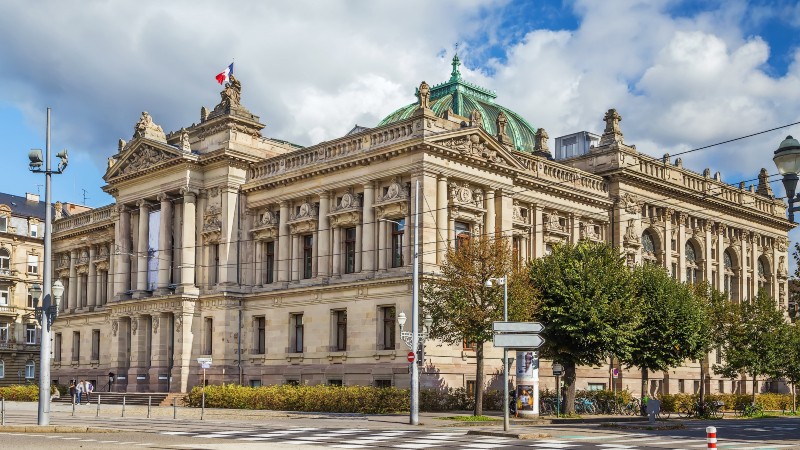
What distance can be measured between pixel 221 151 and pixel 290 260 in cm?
834

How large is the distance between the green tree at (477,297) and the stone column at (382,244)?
6418 millimetres

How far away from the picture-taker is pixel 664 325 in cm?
4775

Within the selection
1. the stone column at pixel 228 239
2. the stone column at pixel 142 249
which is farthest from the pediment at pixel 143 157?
the stone column at pixel 228 239

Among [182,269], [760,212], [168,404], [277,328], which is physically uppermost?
[760,212]

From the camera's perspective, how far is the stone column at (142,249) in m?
58.4

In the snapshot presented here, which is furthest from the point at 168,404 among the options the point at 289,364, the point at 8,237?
the point at 8,237

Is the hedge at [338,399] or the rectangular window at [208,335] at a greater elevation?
the rectangular window at [208,335]

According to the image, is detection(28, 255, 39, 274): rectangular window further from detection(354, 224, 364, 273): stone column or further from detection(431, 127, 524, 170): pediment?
detection(431, 127, 524, 170): pediment

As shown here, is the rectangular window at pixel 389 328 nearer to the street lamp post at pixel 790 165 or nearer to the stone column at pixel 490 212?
the stone column at pixel 490 212

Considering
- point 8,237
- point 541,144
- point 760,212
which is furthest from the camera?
point 8,237

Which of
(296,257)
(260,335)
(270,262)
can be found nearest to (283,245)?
(296,257)

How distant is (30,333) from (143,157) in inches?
1383

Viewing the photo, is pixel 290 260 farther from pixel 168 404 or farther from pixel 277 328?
pixel 168 404

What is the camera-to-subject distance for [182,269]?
183 feet
